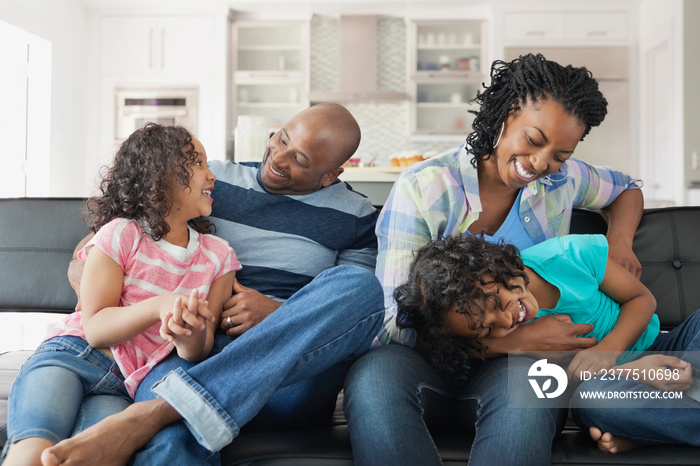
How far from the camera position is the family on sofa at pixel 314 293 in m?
1.08

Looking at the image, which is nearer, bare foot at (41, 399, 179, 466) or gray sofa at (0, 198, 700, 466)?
bare foot at (41, 399, 179, 466)

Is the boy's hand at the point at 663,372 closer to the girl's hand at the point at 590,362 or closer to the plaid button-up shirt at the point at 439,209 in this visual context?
the girl's hand at the point at 590,362

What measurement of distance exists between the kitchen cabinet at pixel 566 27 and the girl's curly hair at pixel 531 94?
4224mm

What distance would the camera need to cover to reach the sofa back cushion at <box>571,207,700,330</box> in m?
1.64

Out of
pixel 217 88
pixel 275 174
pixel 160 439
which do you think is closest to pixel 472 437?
pixel 160 439

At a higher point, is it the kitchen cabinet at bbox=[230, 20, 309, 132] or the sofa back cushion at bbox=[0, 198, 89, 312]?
the kitchen cabinet at bbox=[230, 20, 309, 132]

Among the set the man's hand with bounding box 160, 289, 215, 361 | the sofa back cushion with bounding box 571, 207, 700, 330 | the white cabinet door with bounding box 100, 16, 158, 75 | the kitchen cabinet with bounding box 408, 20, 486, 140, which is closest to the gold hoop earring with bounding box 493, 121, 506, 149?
the sofa back cushion with bounding box 571, 207, 700, 330

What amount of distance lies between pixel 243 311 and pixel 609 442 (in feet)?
2.55

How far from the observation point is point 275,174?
1.61 m

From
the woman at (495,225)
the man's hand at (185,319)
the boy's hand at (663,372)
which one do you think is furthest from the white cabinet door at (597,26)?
the man's hand at (185,319)

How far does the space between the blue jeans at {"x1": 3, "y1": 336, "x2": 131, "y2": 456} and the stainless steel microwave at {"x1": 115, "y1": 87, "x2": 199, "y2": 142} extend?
180 inches

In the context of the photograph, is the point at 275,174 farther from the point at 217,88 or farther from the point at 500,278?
the point at 217,88

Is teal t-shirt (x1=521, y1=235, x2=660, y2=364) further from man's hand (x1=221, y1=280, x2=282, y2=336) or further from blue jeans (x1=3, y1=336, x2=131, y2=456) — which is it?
blue jeans (x1=3, y1=336, x2=131, y2=456)

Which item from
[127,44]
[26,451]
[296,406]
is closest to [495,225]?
[296,406]
